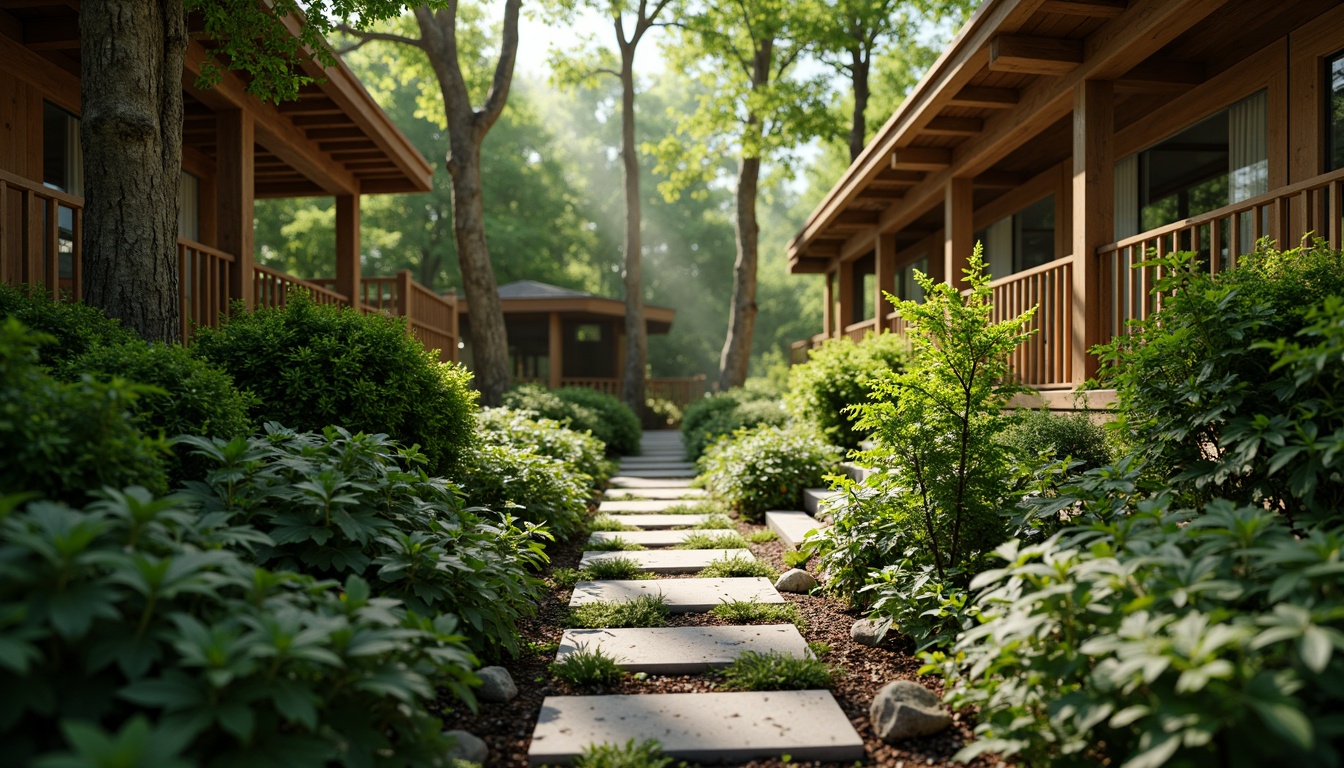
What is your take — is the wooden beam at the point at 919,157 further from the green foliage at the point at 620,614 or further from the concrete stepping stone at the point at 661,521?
the green foliage at the point at 620,614

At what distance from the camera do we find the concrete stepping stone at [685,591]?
13.0 ft

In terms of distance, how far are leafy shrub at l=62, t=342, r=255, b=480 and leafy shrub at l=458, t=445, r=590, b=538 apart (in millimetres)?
1850

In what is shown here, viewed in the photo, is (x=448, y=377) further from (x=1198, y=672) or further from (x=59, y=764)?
(x=1198, y=672)

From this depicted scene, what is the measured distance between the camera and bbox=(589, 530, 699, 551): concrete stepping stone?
5.43 meters

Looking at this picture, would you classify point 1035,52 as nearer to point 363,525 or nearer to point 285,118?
point 363,525

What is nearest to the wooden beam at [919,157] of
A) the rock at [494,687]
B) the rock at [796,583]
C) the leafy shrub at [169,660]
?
the rock at [796,583]

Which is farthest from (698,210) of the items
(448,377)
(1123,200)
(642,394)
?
(448,377)

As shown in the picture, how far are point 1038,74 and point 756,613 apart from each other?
5.00 metres

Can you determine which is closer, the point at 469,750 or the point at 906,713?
the point at 469,750

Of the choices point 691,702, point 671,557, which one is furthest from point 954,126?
point 691,702

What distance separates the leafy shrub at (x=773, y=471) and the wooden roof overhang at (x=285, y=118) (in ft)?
15.5

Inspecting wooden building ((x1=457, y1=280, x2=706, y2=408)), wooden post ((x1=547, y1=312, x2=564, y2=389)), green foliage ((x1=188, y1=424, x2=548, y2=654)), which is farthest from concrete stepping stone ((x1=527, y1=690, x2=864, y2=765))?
wooden post ((x1=547, y1=312, x2=564, y2=389))

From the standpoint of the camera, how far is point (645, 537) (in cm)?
564

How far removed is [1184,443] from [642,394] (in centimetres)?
1447
